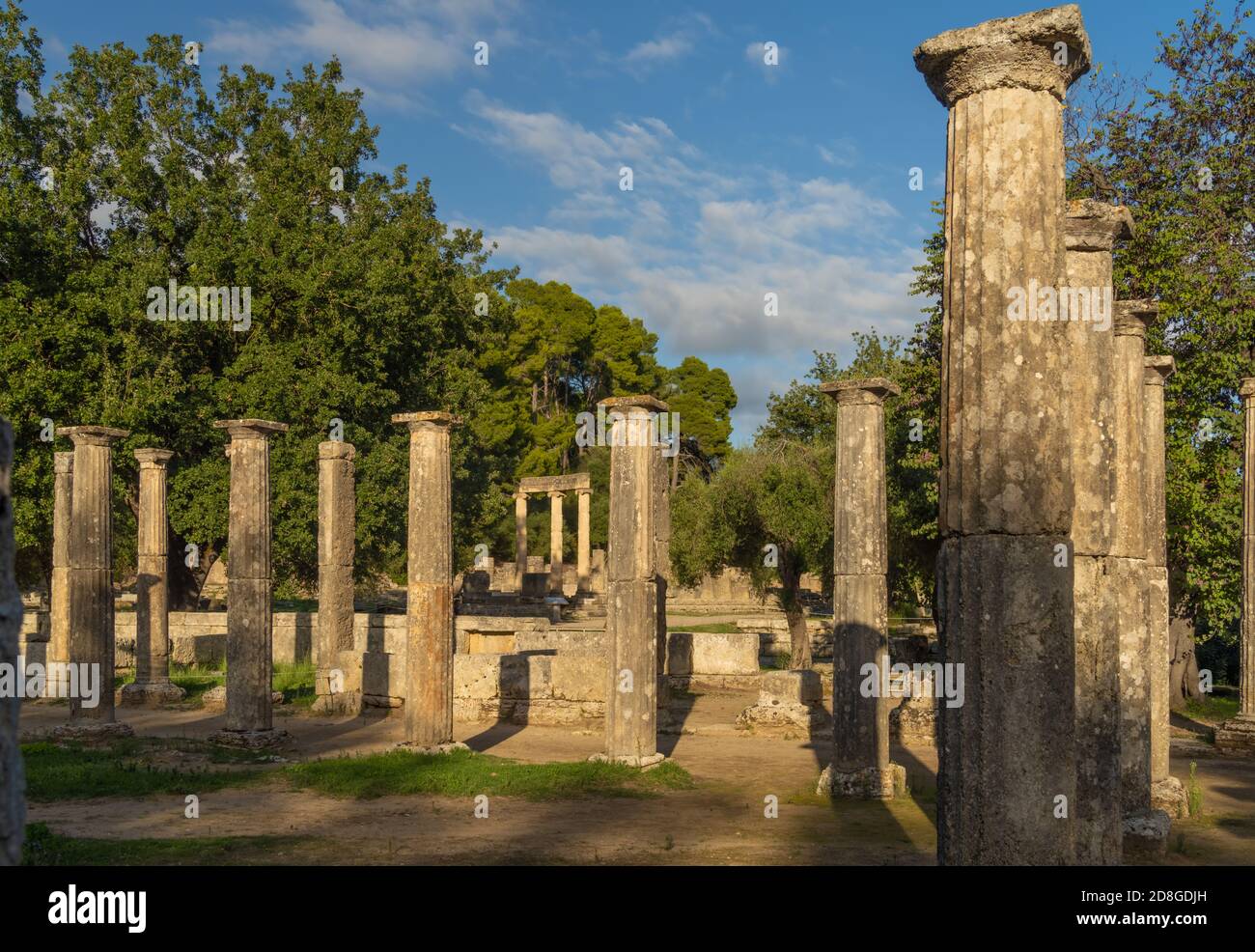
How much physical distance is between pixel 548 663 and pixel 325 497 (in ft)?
19.6

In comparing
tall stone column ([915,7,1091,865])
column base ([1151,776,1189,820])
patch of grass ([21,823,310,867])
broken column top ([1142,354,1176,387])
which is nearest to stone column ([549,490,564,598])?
broken column top ([1142,354,1176,387])

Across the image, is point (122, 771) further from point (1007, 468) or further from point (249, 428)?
point (1007, 468)

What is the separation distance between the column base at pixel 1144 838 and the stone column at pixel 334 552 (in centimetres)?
1585

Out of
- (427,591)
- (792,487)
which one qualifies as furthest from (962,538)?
(792,487)

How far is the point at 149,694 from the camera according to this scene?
21.9 m

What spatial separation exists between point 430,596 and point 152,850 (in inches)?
247

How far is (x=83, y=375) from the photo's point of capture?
2486cm

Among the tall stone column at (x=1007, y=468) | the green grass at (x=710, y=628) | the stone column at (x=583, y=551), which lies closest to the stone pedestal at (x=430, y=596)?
the tall stone column at (x=1007, y=468)

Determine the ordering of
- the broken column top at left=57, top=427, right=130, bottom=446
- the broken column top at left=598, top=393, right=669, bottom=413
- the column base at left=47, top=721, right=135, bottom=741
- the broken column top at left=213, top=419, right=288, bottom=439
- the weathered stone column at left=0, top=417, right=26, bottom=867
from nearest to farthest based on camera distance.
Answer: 1. the weathered stone column at left=0, top=417, right=26, bottom=867
2. the broken column top at left=598, top=393, right=669, bottom=413
3. the broken column top at left=213, top=419, right=288, bottom=439
4. the column base at left=47, top=721, right=135, bottom=741
5. the broken column top at left=57, top=427, right=130, bottom=446

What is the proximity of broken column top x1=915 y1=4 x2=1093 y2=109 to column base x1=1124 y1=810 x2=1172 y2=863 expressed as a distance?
6591 millimetres

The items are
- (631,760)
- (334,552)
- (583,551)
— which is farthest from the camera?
(583,551)

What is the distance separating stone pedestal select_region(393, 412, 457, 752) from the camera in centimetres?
1549

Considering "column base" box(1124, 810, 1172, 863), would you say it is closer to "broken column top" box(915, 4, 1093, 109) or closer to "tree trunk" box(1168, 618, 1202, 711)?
"broken column top" box(915, 4, 1093, 109)

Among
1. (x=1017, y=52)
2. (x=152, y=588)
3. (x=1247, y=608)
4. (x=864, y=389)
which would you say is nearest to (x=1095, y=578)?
(x=1017, y=52)
